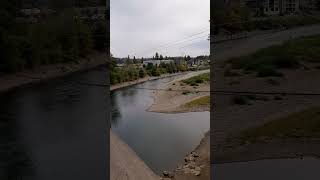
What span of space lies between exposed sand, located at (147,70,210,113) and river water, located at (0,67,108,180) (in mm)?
4554

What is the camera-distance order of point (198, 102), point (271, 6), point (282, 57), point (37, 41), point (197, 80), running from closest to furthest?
point (37, 41), point (271, 6), point (282, 57), point (198, 102), point (197, 80)

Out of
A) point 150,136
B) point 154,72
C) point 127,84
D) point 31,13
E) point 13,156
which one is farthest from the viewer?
point 154,72

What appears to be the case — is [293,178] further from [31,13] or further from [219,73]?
[31,13]

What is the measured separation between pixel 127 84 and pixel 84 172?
10.8m

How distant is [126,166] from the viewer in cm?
691

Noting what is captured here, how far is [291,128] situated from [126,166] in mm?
2888

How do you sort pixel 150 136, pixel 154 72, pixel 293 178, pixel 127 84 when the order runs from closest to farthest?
pixel 293 178 → pixel 150 136 → pixel 127 84 → pixel 154 72

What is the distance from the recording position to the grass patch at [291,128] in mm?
7121

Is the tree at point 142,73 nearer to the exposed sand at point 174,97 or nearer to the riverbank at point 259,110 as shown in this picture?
the exposed sand at point 174,97

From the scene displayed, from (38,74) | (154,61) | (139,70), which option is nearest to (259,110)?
(38,74)

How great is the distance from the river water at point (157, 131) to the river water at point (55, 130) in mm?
1357

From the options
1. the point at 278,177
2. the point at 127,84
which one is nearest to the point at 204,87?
the point at 127,84

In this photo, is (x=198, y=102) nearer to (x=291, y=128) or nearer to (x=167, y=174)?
(x=291, y=128)

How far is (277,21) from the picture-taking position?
9.46 meters
